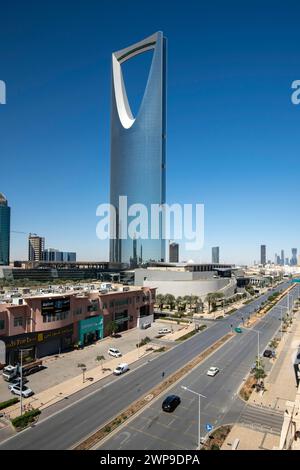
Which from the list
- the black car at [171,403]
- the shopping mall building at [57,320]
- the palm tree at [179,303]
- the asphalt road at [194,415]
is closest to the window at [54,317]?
the shopping mall building at [57,320]

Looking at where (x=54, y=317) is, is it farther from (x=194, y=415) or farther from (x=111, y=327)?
(x=194, y=415)

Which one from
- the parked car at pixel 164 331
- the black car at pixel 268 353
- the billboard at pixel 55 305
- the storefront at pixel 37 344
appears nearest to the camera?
the storefront at pixel 37 344

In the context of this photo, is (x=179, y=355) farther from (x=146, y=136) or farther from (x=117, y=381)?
(x=146, y=136)

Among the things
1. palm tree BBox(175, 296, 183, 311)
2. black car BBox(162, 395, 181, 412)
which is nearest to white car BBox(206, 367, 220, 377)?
black car BBox(162, 395, 181, 412)

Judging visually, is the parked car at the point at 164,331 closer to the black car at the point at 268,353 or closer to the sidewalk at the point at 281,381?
the black car at the point at 268,353

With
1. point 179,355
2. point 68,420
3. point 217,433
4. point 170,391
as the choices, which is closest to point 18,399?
point 68,420

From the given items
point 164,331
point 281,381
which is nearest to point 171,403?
point 281,381

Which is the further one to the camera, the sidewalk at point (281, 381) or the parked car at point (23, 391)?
the parked car at point (23, 391)

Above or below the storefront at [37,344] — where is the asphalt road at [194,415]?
below

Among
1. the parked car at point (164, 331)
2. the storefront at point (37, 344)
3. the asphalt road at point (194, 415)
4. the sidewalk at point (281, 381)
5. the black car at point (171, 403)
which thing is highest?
the storefront at point (37, 344)
